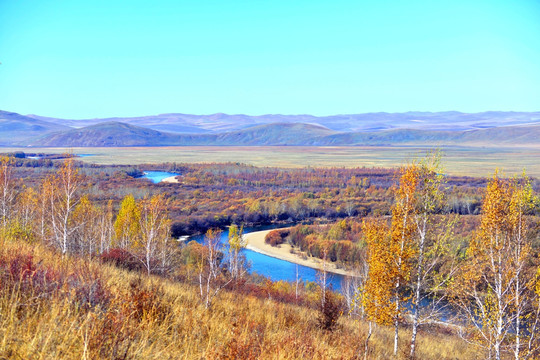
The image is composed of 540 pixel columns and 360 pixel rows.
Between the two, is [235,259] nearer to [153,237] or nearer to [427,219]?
[153,237]

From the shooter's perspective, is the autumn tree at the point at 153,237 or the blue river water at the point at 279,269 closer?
the autumn tree at the point at 153,237

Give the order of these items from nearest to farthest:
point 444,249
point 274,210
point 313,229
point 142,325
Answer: point 142,325, point 444,249, point 313,229, point 274,210

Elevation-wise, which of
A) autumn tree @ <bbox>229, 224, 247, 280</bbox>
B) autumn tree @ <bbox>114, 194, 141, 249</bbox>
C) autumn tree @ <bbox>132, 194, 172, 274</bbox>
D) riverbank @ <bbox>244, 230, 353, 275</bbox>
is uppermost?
autumn tree @ <bbox>132, 194, 172, 274</bbox>

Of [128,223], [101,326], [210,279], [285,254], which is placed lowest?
[285,254]

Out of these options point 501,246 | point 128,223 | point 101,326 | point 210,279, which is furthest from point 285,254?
point 101,326

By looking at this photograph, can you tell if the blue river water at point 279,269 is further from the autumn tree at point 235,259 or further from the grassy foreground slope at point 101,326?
the grassy foreground slope at point 101,326

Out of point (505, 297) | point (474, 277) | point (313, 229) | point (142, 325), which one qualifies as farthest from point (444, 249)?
point (313, 229)

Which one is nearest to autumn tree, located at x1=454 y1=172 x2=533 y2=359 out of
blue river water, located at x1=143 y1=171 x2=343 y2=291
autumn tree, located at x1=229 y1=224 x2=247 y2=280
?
autumn tree, located at x1=229 y1=224 x2=247 y2=280

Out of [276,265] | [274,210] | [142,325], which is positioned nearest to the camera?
[142,325]

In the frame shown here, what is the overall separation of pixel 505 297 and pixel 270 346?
11.5 metres

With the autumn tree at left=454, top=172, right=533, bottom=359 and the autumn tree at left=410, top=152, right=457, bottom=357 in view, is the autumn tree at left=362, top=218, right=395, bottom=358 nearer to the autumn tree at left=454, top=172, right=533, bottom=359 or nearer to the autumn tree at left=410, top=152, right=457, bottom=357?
the autumn tree at left=410, top=152, right=457, bottom=357

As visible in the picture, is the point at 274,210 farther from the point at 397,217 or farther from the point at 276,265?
the point at 397,217

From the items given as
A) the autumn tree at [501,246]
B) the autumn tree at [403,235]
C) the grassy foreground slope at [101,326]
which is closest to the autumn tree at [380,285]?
the autumn tree at [403,235]

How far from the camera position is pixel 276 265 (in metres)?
45.7
